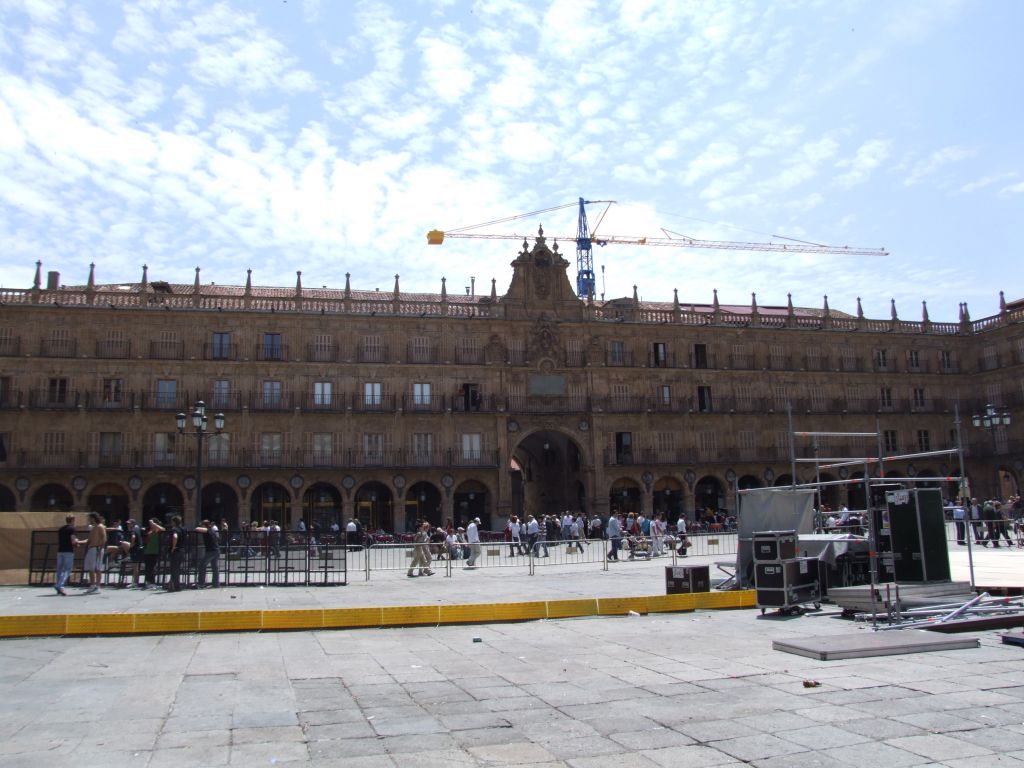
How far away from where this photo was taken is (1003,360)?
5209 cm

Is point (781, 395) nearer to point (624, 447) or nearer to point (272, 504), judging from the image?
point (624, 447)

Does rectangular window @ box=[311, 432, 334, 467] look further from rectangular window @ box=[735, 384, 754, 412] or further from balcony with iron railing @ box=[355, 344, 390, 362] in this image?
rectangular window @ box=[735, 384, 754, 412]

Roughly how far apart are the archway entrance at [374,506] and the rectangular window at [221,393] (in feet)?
26.1

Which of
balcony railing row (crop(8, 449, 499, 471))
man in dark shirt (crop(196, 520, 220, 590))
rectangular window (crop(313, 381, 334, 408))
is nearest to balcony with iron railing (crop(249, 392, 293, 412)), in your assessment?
rectangular window (crop(313, 381, 334, 408))

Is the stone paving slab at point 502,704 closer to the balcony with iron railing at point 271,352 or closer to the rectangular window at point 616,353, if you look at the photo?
the balcony with iron railing at point 271,352

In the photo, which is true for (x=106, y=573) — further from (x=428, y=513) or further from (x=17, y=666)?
(x=428, y=513)

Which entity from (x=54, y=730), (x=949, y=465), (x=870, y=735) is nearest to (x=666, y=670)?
(x=870, y=735)

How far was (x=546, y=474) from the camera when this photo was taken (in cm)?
5247

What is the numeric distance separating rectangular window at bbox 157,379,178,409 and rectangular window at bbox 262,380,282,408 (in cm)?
422

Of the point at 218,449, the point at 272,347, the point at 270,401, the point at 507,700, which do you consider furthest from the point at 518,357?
the point at 507,700

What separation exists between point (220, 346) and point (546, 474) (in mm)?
20233

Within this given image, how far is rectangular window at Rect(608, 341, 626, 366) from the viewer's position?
48.1m

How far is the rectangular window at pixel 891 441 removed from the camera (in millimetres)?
51719

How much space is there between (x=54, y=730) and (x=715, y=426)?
44.6 m
